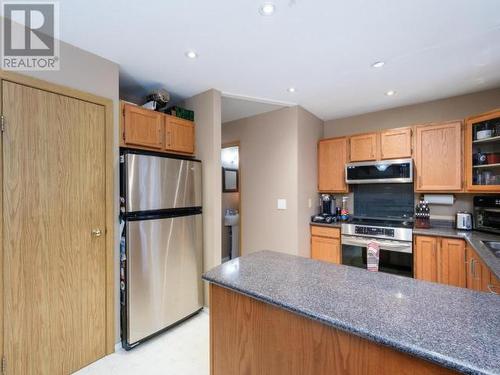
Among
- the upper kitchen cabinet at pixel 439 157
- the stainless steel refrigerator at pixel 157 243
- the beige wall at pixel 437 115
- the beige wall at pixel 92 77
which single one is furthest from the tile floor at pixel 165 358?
the beige wall at pixel 437 115

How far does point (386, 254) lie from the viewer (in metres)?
3.02

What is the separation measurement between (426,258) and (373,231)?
588 mm

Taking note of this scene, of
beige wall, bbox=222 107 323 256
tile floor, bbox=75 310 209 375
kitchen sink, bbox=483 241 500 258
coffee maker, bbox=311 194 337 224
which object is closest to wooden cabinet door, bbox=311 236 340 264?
beige wall, bbox=222 107 323 256

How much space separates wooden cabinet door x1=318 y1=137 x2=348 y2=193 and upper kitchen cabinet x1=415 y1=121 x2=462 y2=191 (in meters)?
0.90

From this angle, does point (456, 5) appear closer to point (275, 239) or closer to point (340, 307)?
point (340, 307)

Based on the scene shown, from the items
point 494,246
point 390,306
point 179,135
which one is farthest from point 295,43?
point 494,246

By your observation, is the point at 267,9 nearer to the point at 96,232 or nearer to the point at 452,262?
the point at 96,232

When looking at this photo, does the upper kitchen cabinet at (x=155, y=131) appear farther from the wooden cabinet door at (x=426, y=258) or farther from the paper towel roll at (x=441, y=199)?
the paper towel roll at (x=441, y=199)

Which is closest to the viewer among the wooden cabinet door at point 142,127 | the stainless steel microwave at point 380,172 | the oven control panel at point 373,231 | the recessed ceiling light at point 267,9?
the recessed ceiling light at point 267,9

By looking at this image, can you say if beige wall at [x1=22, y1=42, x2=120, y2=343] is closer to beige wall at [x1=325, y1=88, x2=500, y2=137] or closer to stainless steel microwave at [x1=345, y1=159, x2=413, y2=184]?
stainless steel microwave at [x1=345, y1=159, x2=413, y2=184]

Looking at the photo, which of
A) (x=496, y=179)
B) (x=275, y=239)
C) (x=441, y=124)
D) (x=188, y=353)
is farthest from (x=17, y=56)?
(x=496, y=179)

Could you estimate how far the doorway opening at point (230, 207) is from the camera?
4539 millimetres

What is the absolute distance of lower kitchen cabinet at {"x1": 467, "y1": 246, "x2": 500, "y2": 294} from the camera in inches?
68.4

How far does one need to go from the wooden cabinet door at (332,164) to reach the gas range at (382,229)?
22.5 inches
